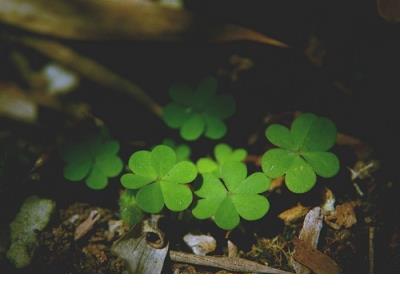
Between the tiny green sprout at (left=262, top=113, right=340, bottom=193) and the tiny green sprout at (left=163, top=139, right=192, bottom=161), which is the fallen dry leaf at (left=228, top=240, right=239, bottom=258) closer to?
the tiny green sprout at (left=262, top=113, right=340, bottom=193)

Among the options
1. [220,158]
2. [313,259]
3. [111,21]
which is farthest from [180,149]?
[313,259]

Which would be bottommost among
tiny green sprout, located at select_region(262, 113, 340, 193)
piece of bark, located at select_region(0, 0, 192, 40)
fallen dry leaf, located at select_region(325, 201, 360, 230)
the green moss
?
the green moss

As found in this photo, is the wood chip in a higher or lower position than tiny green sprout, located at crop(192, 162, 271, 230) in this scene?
lower

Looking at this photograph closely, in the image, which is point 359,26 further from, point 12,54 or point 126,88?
point 12,54

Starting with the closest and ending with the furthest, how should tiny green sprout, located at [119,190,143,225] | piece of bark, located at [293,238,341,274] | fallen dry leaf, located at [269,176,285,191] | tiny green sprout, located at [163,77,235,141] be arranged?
piece of bark, located at [293,238,341,274]
tiny green sprout, located at [119,190,143,225]
fallen dry leaf, located at [269,176,285,191]
tiny green sprout, located at [163,77,235,141]

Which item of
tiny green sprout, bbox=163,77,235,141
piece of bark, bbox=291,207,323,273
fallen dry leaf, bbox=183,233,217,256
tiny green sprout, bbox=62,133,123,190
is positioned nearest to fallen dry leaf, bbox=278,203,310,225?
Result: piece of bark, bbox=291,207,323,273

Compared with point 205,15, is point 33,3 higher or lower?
lower
